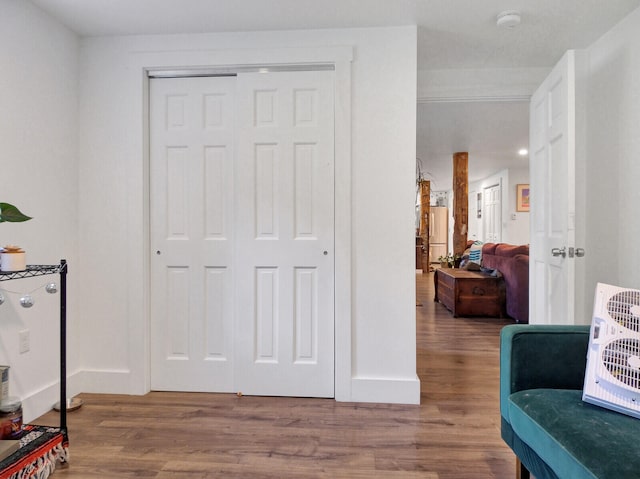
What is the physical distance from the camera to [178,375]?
97.3 inches

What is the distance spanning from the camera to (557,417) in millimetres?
1159

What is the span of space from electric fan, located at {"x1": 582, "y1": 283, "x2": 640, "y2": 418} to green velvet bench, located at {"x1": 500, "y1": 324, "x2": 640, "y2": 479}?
0.05 m

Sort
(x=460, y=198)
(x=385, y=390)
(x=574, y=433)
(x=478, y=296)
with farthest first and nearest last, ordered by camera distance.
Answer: (x=460, y=198) → (x=478, y=296) → (x=385, y=390) → (x=574, y=433)

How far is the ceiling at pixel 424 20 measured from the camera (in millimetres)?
2062

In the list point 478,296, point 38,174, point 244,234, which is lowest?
point 478,296

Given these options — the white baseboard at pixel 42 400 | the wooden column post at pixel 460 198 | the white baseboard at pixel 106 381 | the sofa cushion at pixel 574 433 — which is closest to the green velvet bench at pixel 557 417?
the sofa cushion at pixel 574 433

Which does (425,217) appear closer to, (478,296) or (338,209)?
(478,296)

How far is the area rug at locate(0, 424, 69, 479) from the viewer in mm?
1401

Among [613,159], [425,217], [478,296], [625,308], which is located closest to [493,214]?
[425,217]

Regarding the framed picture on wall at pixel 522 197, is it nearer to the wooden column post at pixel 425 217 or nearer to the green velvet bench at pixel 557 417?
the wooden column post at pixel 425 217

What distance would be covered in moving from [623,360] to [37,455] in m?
2.17

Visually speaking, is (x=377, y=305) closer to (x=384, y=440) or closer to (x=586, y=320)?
(x=384, y=440)

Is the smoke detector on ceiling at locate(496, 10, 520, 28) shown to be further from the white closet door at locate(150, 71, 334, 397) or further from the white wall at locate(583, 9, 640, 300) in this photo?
the white closet door at locate(150, 71, 334, 397)

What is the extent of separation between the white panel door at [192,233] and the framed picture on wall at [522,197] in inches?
290
